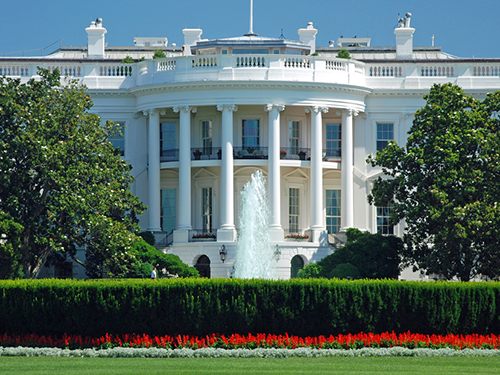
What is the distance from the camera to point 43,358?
26141mm

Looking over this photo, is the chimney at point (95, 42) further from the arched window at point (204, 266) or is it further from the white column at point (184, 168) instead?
the arched window at point (204, 266)

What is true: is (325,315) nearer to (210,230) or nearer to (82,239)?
(82,239)

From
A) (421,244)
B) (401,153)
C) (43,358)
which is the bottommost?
(43,358)

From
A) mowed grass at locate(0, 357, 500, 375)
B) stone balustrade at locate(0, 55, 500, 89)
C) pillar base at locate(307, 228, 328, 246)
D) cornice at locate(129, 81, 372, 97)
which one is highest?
stone balustrade at locate(0, 55, 500, 89)

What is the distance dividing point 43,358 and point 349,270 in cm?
2043

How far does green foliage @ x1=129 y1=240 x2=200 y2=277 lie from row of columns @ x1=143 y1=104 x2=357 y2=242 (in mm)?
4319

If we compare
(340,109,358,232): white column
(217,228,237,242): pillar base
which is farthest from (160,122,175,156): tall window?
(340,109,358,232): white column

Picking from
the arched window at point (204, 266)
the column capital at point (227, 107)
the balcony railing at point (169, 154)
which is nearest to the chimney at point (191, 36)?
the balcony railing at point (169, 154)

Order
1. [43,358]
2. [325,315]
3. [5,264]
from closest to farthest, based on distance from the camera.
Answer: [43,358] < [325,315] < [5,264]

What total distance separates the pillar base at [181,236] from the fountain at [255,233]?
2.88 metres

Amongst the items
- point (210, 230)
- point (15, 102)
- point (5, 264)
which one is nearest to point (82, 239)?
point (5, 264)

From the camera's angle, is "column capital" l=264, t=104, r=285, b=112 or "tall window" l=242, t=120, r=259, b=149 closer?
"column capital" l=264, t=104, r=285, b=112

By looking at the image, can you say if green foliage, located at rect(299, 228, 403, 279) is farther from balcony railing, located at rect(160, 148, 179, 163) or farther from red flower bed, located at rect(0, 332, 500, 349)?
red flower bed, located at rect(0, 332, 500, 349)

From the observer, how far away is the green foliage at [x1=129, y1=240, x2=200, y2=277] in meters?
45.8
